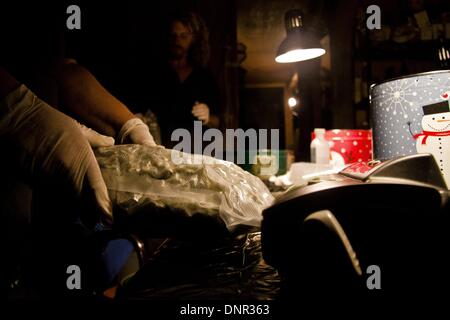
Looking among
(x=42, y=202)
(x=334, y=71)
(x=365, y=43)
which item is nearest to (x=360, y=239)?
(x=42, y=202)

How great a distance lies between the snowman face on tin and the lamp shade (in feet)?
3.19

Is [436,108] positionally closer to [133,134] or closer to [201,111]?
[133,134]

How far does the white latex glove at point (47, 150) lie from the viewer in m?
0.77

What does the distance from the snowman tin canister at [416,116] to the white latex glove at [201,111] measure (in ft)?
3.59

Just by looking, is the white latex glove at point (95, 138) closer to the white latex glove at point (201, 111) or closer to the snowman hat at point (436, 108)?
the white latex glove at point (201, 111)

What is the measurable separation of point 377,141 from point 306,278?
0.56m

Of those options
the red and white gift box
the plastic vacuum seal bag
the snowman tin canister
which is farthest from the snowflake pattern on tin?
the red and white gift box

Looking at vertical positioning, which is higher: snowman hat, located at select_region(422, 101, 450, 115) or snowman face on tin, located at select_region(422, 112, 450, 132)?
snowman hat, located at select_region(422, 101, 450, 115)

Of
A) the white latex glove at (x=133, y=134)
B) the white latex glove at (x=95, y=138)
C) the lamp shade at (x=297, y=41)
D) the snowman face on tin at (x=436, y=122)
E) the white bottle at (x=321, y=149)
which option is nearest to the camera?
the snowman face on tin at (x=436, y=122)

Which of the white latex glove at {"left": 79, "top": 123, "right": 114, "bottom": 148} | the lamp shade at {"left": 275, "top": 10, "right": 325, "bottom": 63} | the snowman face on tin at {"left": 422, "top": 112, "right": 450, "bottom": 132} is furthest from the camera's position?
the lamp shade at {"left": 275, "top": 10, "right": 325, "bottom": 63}

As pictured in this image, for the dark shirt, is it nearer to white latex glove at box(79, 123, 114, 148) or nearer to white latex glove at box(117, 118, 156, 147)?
white latex glove at box(117, 118, 156, 147)

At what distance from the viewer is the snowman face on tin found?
718 mm

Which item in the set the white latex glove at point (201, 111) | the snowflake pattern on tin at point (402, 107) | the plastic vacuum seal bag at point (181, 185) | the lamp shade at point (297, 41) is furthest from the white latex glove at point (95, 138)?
the lamp shade at point (297, 41)
